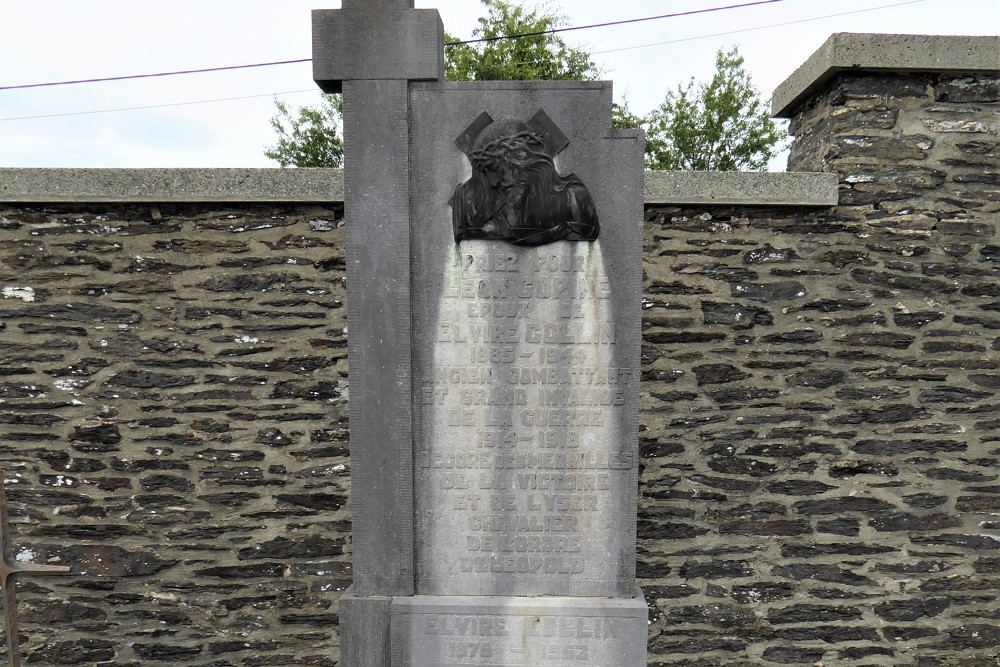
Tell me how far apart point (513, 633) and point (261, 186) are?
2.72 metres

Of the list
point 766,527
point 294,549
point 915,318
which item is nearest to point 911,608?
point 766,527

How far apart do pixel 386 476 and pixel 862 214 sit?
3091 mm

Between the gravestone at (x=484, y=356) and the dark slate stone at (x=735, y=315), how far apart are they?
1.69 m

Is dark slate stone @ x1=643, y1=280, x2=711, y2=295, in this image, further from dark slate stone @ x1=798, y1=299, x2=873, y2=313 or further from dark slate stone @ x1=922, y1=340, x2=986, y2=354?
dark slate stone @ x1=922, y1=340, x2=986, y2=354

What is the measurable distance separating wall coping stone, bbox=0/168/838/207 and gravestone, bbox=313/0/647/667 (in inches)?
57.7

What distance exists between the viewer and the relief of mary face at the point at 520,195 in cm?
224

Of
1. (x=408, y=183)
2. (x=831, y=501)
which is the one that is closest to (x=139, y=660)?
(x=408, y=183)

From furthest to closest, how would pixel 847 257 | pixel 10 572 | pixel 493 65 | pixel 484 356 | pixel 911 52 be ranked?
pixel 493 65 < pixel 847 257 < pixel 911 52 < pixel 10 572 < pixel 484 356

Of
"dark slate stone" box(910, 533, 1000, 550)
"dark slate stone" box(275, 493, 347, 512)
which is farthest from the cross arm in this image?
"dark slate stone" box(910, 533, 1000, 550)

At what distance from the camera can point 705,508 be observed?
3844 millimetres

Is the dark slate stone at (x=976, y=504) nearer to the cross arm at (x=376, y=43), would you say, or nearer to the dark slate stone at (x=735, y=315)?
the dark slate stone at (x=735, y=315)

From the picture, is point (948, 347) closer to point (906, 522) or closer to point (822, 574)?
point (906, 522)

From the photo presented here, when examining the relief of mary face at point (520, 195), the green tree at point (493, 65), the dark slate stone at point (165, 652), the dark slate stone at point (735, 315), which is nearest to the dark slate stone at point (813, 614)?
the dark slate stone at point (735, 315)

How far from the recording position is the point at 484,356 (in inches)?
92.1
